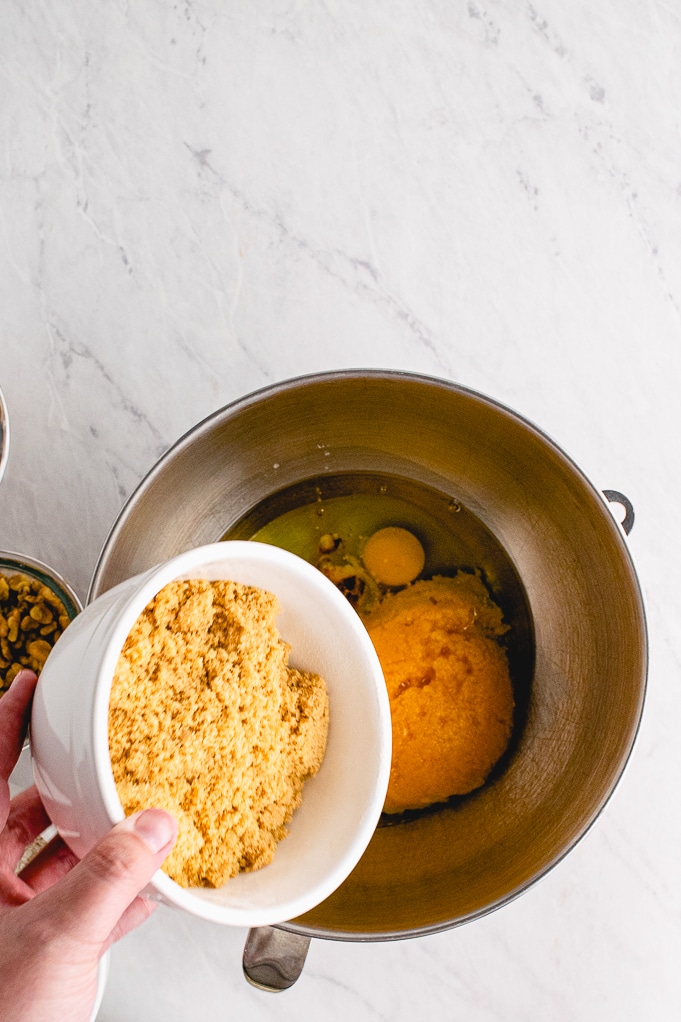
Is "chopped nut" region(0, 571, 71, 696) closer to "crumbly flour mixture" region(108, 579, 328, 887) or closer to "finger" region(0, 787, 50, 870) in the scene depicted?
"finger" region(0, 787, 50, 870)

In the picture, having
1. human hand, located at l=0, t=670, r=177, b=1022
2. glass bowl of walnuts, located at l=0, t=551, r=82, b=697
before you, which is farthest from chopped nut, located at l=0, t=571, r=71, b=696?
human hand, located at l=0, t=670, r=177, b=1022

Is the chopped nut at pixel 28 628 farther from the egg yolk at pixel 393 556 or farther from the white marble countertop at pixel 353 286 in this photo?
the egg yolk at pixel 393 556

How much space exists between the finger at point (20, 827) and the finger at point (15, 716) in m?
0.11

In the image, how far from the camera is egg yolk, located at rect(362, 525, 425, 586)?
829mm

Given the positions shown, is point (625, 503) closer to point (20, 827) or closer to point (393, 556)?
point (393, 556)

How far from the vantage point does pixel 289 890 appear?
1.65 feet

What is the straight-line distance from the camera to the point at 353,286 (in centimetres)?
85

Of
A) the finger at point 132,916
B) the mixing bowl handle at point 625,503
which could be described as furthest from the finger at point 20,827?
the mixing bowl handle at point 625,503

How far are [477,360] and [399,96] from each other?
297 millimetres

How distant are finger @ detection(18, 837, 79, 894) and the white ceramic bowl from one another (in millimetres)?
285

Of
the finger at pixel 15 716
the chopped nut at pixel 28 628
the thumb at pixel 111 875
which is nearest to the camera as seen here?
the thumb at pixel 111 875

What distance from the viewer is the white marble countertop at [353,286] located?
83 centimetres

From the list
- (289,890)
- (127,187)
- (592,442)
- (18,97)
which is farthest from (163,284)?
(289,890)

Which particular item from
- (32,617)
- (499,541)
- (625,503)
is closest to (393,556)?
(499,541)
